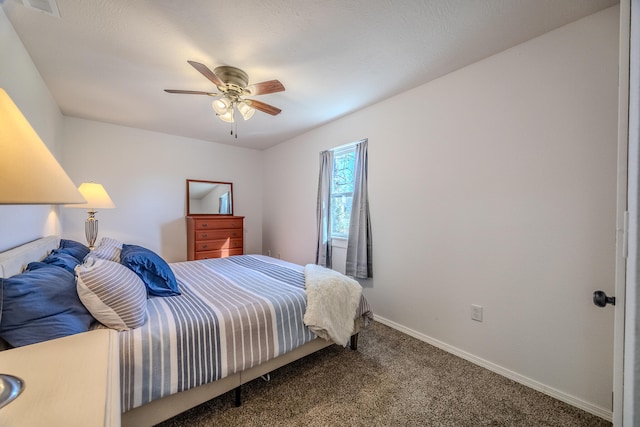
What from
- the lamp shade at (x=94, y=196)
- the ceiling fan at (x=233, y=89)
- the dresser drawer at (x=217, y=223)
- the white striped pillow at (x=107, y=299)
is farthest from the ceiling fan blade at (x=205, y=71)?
the dresser drawer at (x=217, y=223)

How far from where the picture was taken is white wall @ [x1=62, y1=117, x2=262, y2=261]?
3.22 metres

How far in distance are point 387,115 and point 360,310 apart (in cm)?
197

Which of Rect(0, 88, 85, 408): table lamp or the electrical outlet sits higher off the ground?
Rect(0, 88, 85, 408): table lamp

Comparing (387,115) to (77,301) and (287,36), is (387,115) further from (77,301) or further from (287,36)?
(77,301)

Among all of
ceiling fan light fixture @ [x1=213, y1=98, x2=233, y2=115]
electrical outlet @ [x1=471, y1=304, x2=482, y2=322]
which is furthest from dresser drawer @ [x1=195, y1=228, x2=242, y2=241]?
electrical outlet @ [x1=471, y1=304, x2=482, y2=322]

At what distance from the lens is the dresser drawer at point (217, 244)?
370 cm

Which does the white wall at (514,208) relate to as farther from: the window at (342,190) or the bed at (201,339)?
the bed at (201,339)

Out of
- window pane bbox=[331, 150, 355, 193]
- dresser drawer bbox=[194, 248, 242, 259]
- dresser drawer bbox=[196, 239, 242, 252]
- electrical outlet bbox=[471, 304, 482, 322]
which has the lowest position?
electrical outlet bbox=[471, 304, 482, 322]

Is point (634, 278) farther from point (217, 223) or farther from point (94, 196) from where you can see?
point (217, 223)

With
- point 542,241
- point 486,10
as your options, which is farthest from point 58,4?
point 542,241

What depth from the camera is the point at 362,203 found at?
2.84 m

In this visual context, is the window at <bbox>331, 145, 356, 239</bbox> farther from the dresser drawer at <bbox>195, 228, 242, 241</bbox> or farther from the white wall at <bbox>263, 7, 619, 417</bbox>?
the dresser drawer at <bbox>195, 228, 242, 241</bbox>

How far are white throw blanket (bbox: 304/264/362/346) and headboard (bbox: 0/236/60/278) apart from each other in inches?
62.4

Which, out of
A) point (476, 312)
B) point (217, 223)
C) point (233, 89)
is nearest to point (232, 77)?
point (233, 89)
